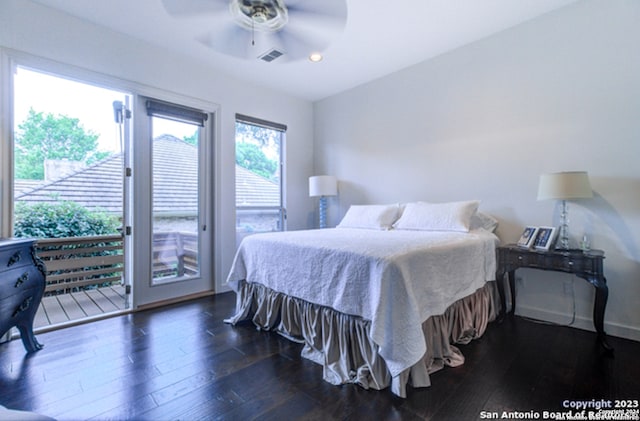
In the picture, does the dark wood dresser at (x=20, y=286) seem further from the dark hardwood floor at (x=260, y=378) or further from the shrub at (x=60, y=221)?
the shrub at (x=60, y=221)

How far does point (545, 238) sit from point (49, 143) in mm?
5326

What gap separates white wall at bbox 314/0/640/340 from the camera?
2.30 m

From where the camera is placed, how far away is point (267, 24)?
1.90 m

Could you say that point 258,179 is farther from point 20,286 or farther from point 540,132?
point 540,132

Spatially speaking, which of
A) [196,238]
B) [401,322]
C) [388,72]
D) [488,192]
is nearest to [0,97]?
[196,238]

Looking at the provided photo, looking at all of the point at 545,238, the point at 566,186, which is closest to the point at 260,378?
the point at 545,238

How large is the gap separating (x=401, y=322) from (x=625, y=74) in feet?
9.02

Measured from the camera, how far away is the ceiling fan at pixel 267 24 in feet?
5.57

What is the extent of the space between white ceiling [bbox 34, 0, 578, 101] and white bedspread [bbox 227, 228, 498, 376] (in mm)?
1755

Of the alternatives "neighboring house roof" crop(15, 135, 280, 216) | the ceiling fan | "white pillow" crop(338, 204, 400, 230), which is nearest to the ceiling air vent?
the ceiling fan

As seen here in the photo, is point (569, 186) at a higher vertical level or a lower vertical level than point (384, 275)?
higher

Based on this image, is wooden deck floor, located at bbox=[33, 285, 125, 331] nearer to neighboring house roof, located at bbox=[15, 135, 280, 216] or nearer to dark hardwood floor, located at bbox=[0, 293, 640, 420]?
dark hardwood floor, located at bbox=[0, 293, 640, 420]

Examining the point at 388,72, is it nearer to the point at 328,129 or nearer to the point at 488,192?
the point at 328,129

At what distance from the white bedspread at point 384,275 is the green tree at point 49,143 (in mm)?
2559
